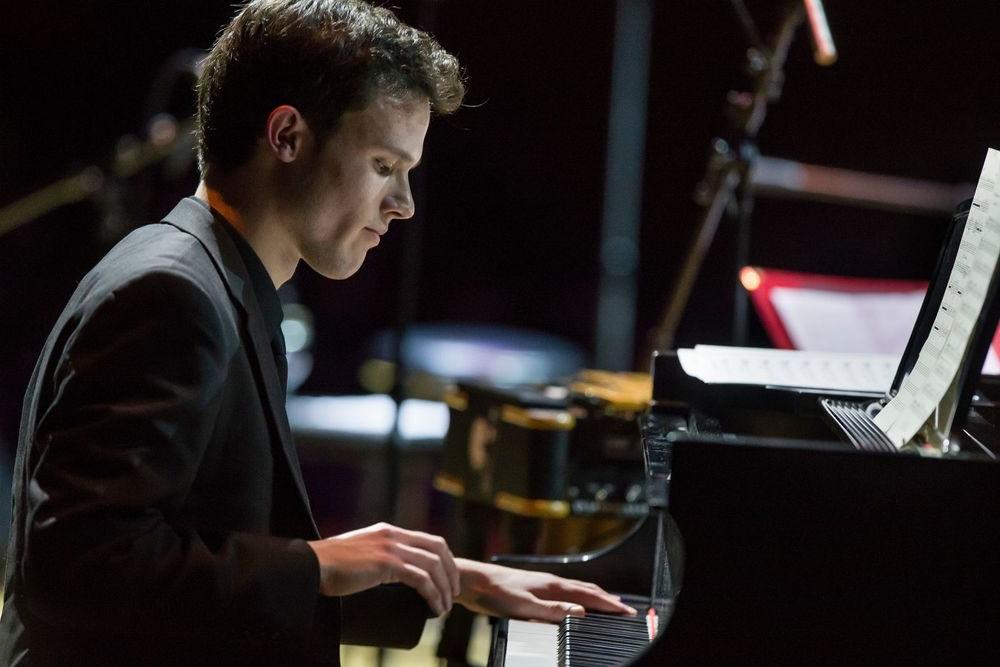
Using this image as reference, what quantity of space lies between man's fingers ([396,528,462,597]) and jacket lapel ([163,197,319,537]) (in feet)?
0.43

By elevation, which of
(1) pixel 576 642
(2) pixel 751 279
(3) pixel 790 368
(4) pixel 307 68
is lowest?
(1) pixel 576 642

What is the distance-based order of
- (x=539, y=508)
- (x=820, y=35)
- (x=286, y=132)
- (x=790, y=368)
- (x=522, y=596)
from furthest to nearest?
(x=820, y=35)
(x=539, y=508)
(x=790, y=368)
(x=522, y=596)
(x=286, y=132)

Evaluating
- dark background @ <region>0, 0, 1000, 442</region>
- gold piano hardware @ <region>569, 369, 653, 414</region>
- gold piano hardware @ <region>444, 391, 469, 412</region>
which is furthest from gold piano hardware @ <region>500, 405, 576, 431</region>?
dark background @ <region>0, 0, 1000, 442</region>

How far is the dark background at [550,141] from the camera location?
5359 mm

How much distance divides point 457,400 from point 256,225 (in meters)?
1.64

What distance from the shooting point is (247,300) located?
143cm

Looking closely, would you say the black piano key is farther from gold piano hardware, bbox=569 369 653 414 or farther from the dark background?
the dark background

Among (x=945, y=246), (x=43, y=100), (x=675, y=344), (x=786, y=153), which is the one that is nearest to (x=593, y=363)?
(x=675, y=344)

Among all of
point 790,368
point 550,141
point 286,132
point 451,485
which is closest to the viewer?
point 286,132

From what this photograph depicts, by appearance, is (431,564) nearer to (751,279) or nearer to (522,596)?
(522,596)

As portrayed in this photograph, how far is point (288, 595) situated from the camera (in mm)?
1275

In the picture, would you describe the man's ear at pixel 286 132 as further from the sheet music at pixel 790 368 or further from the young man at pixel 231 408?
the sheet music at pixel 790 368

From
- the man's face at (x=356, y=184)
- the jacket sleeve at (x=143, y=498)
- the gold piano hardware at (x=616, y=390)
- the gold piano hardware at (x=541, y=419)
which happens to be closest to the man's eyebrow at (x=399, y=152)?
the man's face at (x=356, y=184)

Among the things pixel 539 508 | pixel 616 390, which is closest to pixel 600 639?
pixel 539 508
